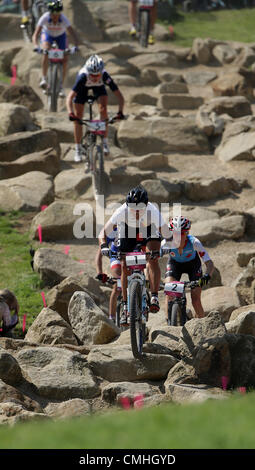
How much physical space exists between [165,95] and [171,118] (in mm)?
3461

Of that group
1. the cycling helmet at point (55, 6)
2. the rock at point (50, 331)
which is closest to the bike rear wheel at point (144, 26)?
the cycling helmet at point (55, 6)

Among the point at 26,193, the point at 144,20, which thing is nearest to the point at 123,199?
the point at 26,193

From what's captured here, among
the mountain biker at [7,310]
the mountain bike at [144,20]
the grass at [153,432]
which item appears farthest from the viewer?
the mountain bike at [144,20]

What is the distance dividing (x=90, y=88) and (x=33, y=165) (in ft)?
11.3

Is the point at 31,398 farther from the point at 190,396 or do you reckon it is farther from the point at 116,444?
the point at 116,444

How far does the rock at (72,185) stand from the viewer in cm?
1980

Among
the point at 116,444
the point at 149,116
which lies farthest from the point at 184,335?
the point at 149,116

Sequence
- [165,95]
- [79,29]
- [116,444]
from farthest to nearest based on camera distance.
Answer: [79,29], [165,95], [116,444]

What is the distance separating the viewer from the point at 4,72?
31.2 m

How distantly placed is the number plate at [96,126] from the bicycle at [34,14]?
35.5ft

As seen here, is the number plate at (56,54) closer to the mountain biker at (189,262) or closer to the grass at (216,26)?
the mountain biker at (189,262)

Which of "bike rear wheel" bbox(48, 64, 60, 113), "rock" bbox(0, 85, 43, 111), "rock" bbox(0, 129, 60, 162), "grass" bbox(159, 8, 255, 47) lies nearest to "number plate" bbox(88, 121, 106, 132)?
"rock" bbox(0, 129, 60, 162)

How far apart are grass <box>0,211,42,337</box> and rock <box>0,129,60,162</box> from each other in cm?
294

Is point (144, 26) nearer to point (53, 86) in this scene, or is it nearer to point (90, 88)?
point (53, 86)
